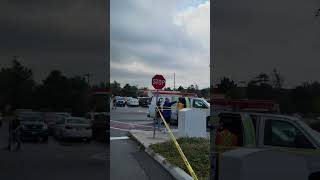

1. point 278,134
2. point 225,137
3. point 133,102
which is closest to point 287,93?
point 278,134

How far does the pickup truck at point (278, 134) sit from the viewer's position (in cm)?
443

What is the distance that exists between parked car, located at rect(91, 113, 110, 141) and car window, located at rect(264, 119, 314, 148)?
171cm

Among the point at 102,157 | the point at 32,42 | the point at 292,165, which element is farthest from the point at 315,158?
the point at 32,42

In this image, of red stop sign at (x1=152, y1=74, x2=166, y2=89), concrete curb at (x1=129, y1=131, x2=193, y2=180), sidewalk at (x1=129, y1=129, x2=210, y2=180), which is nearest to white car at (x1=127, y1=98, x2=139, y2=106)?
red stop sign at (x1=152, y1=74, x2=166, y2=89)

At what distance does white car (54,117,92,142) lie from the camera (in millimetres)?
4695

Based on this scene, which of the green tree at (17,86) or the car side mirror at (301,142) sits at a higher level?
the green tree at (17,86)

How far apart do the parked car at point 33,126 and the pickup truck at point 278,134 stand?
1.87 m

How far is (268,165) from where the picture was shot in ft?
14.5

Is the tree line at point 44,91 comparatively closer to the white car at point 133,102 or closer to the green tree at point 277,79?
the green tree at point 277,79

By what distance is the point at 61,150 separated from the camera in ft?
15.7

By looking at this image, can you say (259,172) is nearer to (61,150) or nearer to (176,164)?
(61,150)

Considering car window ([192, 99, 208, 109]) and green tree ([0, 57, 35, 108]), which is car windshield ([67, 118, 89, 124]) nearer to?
green tree ([0, 57, 35, 108])

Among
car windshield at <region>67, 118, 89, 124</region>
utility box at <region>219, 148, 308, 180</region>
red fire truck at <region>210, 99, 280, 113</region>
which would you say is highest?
red fire truck at <region>210, 99, 280, 113</region>

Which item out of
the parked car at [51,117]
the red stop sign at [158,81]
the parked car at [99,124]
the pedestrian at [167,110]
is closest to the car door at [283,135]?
the parked car at [99,124]
